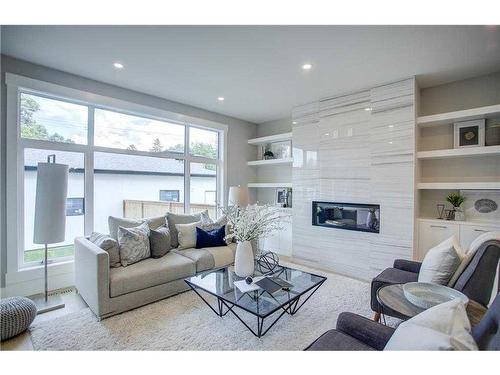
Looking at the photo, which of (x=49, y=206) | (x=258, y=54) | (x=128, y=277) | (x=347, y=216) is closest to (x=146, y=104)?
(x=49, y=206)

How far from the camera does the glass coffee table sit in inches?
78.7

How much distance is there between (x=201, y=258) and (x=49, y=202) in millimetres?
1802

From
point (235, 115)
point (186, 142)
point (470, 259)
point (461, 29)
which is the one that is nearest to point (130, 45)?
point (186, 142)

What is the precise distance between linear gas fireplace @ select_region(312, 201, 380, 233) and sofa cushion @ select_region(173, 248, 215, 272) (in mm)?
1877

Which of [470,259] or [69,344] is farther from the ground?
[470,259]

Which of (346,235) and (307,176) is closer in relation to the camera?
(346,235)

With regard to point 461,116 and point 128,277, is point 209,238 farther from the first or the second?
point 461,116

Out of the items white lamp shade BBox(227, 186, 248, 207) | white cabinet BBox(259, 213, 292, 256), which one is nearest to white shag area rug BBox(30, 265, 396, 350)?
white cabinet BBox(259, 213, 292, 256)

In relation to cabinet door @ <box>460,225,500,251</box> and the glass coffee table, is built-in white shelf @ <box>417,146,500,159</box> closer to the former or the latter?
cabinet door @ <box>460,225,500,251</box>

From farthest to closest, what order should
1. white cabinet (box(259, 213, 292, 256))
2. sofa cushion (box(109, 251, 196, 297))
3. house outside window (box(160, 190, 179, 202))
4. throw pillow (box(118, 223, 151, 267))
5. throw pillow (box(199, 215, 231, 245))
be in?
white cabinet (box(259, 213, 292, 256))
house outside window (box(160, 190, 179, 202))
throw pillow (box(199, 215, 231, 245))
throw pillow (box(118, 223, 151, 267))
sofa cushion (box(109, 251, 196, 297))

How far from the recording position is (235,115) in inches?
199
